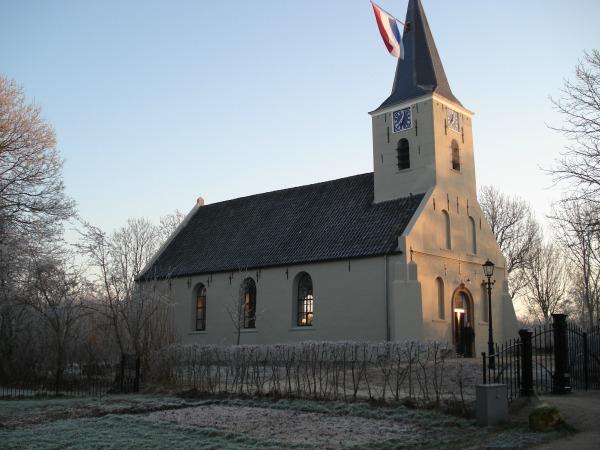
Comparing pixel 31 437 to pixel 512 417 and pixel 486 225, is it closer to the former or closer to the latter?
pixel 512 417

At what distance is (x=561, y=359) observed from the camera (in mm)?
14648

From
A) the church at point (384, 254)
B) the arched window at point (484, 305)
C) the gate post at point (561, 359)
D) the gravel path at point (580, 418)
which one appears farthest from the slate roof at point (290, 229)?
the gravel path at point (580, 418)

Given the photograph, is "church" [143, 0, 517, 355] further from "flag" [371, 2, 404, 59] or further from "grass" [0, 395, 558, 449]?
"grass" [0, 395, 558, 449]

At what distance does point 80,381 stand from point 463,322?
1747 cm

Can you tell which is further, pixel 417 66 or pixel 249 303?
pixel 249 303

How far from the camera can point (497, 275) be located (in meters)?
32.1

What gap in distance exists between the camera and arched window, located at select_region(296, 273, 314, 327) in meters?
30.4

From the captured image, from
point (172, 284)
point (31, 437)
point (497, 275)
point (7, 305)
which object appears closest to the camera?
point (31, 437)

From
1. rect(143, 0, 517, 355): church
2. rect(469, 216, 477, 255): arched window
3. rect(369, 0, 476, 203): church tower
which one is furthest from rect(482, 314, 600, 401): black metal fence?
rect(469, 216, 477, 255): arched window

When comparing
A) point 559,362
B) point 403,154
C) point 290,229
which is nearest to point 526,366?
point 559,362

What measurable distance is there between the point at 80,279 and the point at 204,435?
16.1m

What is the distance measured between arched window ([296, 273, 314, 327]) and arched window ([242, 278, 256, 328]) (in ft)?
9.92

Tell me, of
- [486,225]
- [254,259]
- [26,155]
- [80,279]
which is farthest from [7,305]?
[486,225]

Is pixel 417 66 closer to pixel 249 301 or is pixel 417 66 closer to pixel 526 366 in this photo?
pixel 249 301
